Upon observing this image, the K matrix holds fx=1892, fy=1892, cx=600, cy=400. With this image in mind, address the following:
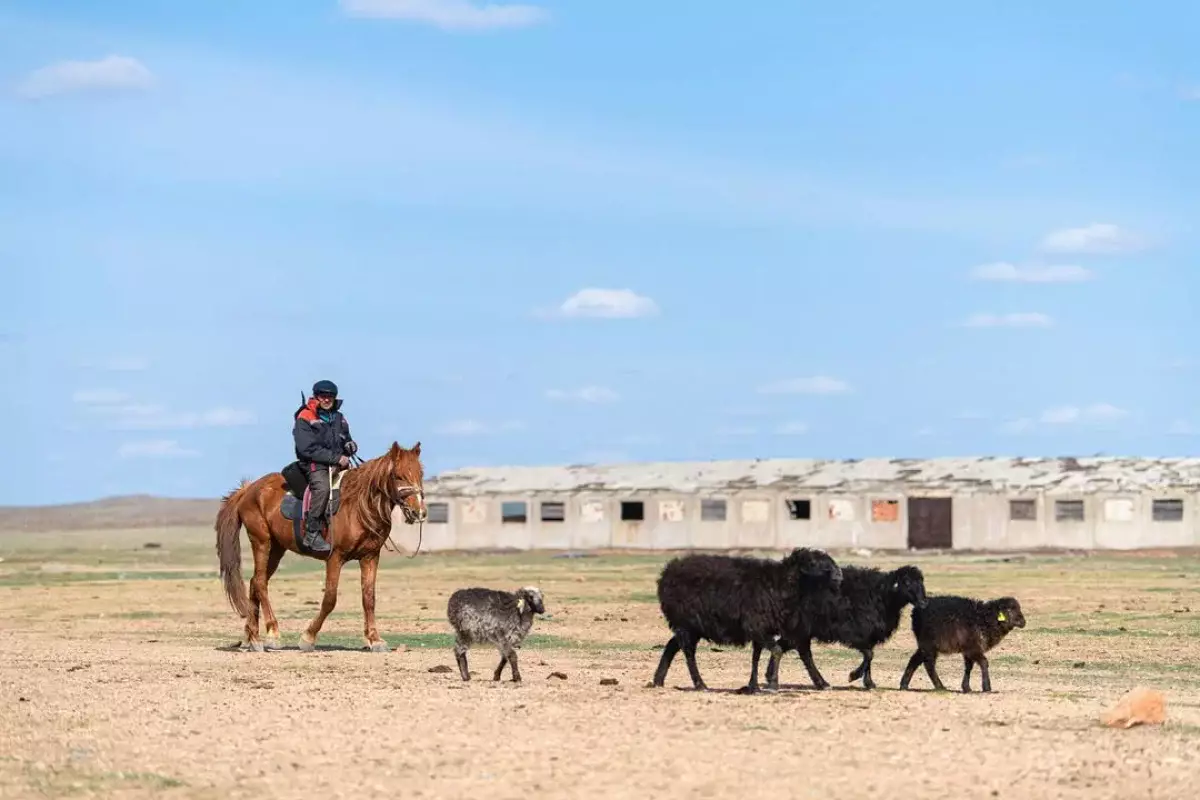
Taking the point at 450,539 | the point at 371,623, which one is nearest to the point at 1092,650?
the point at 371,623

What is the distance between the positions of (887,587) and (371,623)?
6.80m

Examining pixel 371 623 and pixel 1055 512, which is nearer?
pixel 371 623

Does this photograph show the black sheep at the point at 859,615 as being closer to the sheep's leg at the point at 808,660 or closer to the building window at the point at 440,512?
the sheep's leg at the point at 808,660

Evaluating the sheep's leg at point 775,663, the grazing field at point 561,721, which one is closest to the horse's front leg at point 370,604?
the grazing field at point 561,721

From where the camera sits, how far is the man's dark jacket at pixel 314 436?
21453 mm

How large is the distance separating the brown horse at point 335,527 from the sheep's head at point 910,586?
5533mm

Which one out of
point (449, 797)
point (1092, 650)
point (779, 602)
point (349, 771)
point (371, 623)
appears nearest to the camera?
point (449, 797)

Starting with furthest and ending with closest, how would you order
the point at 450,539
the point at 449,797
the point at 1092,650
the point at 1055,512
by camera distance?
the point at 450,539
the point at 1055,512
the point at 1092,650
the point at 449,797

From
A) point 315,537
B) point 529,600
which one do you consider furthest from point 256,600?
point 529,600

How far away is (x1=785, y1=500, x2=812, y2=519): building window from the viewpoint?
220 ft

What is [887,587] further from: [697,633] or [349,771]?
[349,771]

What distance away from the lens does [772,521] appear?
6725 cm

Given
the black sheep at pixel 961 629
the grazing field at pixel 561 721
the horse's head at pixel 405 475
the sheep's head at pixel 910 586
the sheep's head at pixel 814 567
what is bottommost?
the grazing field at pixel 561 721

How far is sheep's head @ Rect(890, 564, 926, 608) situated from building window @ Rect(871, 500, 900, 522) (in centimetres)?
4974
